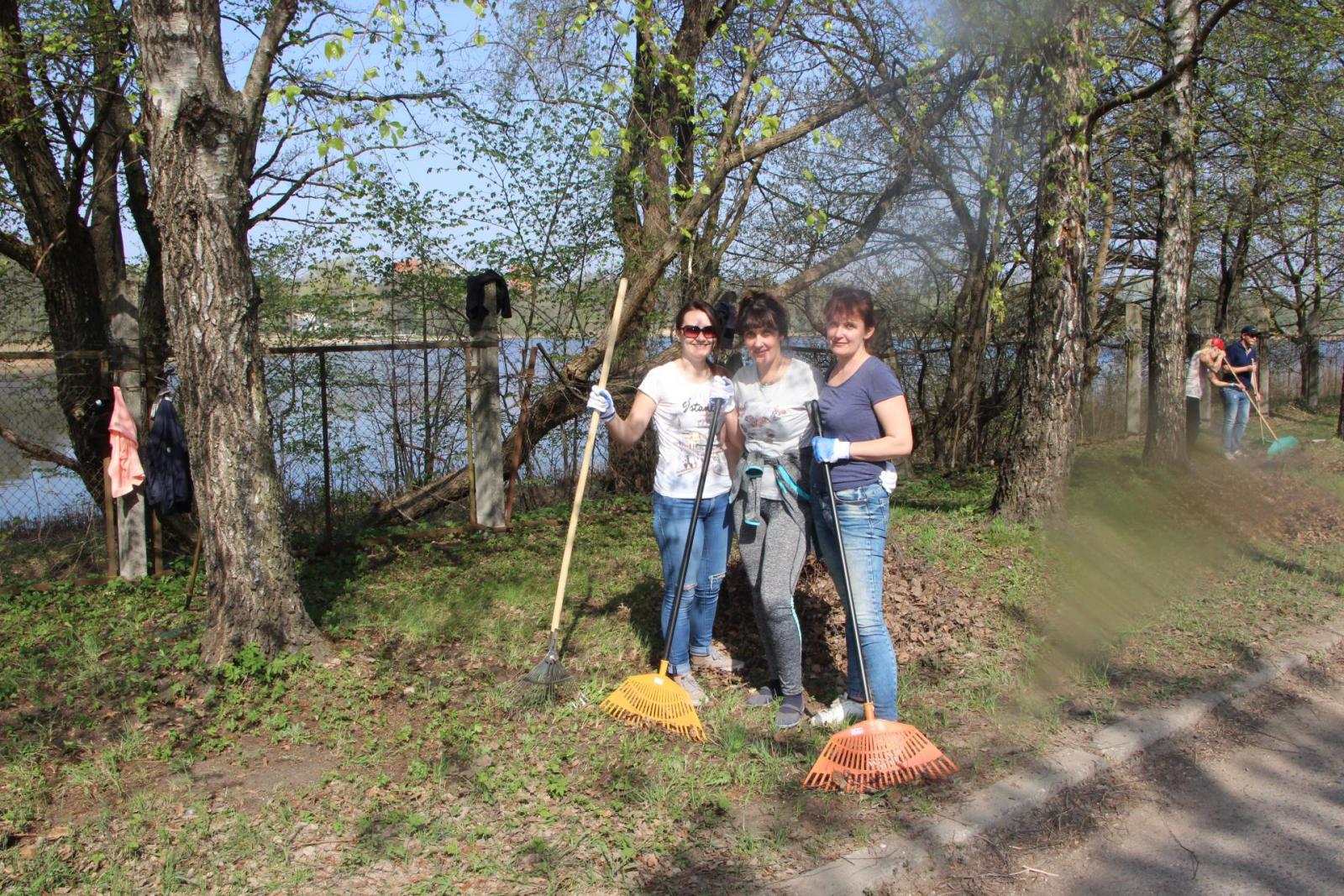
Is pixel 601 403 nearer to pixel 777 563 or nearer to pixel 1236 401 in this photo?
pixel 777 563

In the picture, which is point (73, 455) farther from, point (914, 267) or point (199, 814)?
point (914, 267)

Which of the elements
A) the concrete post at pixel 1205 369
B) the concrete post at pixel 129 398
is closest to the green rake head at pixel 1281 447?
the concrete post at pixel 1205 369

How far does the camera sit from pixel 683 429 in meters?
4.54

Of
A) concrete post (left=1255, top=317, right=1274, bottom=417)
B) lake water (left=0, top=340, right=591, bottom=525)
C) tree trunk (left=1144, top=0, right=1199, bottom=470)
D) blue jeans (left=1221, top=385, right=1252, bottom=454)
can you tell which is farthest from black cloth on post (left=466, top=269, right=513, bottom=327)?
concrete post (left=1255, top=317, right=1274, bottom=417)

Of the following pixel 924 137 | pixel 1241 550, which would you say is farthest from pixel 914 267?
pixel 1241 550

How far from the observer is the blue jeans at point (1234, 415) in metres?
12.9

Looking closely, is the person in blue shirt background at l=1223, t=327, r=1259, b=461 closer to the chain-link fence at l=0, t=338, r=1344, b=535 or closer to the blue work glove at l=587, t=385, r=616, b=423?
the chain-link fence at l=0, t=338, r=1344, b=535

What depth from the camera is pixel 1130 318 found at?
1577 centimetres

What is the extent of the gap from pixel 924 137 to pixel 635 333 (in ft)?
12.2

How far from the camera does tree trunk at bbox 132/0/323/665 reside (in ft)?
14.9

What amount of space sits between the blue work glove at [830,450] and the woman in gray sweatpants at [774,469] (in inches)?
13.2

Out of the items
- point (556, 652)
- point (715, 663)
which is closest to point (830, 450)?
point (715, 663)

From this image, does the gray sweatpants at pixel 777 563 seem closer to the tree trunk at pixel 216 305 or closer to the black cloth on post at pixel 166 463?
the tree trunk at pixel 216 305

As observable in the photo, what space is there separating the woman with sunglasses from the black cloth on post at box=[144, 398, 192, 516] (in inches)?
127
